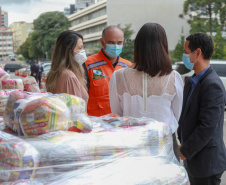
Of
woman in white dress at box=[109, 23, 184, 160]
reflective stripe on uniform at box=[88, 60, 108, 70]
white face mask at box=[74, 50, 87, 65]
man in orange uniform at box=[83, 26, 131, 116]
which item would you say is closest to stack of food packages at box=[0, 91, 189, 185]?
woman in white dress at box=[109, 23, 184, 160]

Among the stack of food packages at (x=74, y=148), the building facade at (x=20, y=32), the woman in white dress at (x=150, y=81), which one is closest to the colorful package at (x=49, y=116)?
the stack of food packages at (x=74, y=148)

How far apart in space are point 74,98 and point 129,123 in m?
0.33

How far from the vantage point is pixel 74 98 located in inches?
82.0

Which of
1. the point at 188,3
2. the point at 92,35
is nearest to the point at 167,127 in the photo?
the point at 188,3

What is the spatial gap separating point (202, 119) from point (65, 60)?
1.33 m

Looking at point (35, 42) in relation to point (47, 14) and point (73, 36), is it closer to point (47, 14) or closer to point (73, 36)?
point (47, 14)

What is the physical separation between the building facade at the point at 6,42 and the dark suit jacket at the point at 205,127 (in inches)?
7075

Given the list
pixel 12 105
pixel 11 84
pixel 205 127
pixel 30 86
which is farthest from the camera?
pixel 30 86

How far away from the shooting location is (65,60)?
3334 mm

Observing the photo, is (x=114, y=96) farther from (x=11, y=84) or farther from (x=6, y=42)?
(x=6, y=42)

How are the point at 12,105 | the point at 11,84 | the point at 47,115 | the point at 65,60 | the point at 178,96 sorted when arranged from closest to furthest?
the point at 47,115, the point at 12,105, the point at 178,96, the point at 65,60, the point at 11,84

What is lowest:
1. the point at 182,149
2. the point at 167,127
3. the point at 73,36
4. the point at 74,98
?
the point at 182,149

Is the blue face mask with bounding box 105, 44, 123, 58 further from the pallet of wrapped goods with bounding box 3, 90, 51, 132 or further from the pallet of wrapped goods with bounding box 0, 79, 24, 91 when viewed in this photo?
the pallet of wrapped goods with bounding box 3, 90, 51, 132

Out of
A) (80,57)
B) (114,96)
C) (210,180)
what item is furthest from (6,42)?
(210,180)
